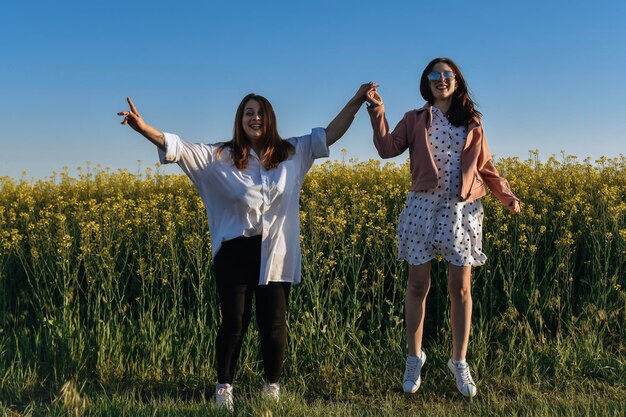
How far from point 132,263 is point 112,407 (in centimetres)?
202

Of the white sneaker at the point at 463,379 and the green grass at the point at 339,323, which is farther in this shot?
the green grass at the point at 339,323

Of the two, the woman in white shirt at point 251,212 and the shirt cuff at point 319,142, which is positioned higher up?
the shirt cuff at point 319,142

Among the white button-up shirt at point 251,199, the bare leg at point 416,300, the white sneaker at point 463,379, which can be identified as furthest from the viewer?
the white sneaker at point 463,379

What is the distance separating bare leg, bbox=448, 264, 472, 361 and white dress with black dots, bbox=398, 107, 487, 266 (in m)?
0.08

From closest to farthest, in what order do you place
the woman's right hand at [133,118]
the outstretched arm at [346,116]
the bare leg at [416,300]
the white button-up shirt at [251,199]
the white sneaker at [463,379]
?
1. the woman's right hand at [133,118]
2. the white button-up shirt at [251,199]
3. the outstretched arm at [346,116]
4. the bare leg at [416,300]
5. the white sneaker at [463,379]

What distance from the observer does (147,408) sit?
3805 mm

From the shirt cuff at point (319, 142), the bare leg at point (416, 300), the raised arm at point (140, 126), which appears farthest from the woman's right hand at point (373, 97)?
the raised arm at point (140, 126)

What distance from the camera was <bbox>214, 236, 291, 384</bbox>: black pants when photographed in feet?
12.0

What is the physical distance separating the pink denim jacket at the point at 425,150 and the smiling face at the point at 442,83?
110 millimetres

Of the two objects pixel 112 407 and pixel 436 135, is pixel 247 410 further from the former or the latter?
pixel 436 135

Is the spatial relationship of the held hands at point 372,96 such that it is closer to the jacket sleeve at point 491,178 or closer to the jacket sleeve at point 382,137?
the jacket sleeve at point 382,137

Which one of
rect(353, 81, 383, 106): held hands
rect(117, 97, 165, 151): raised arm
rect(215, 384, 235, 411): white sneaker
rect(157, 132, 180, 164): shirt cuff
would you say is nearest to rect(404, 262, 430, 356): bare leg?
rect(353, 81, 383, 106): held hands

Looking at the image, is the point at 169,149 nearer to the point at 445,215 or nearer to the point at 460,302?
the point at 445,215

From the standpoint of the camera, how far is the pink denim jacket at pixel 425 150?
3.75 metres
